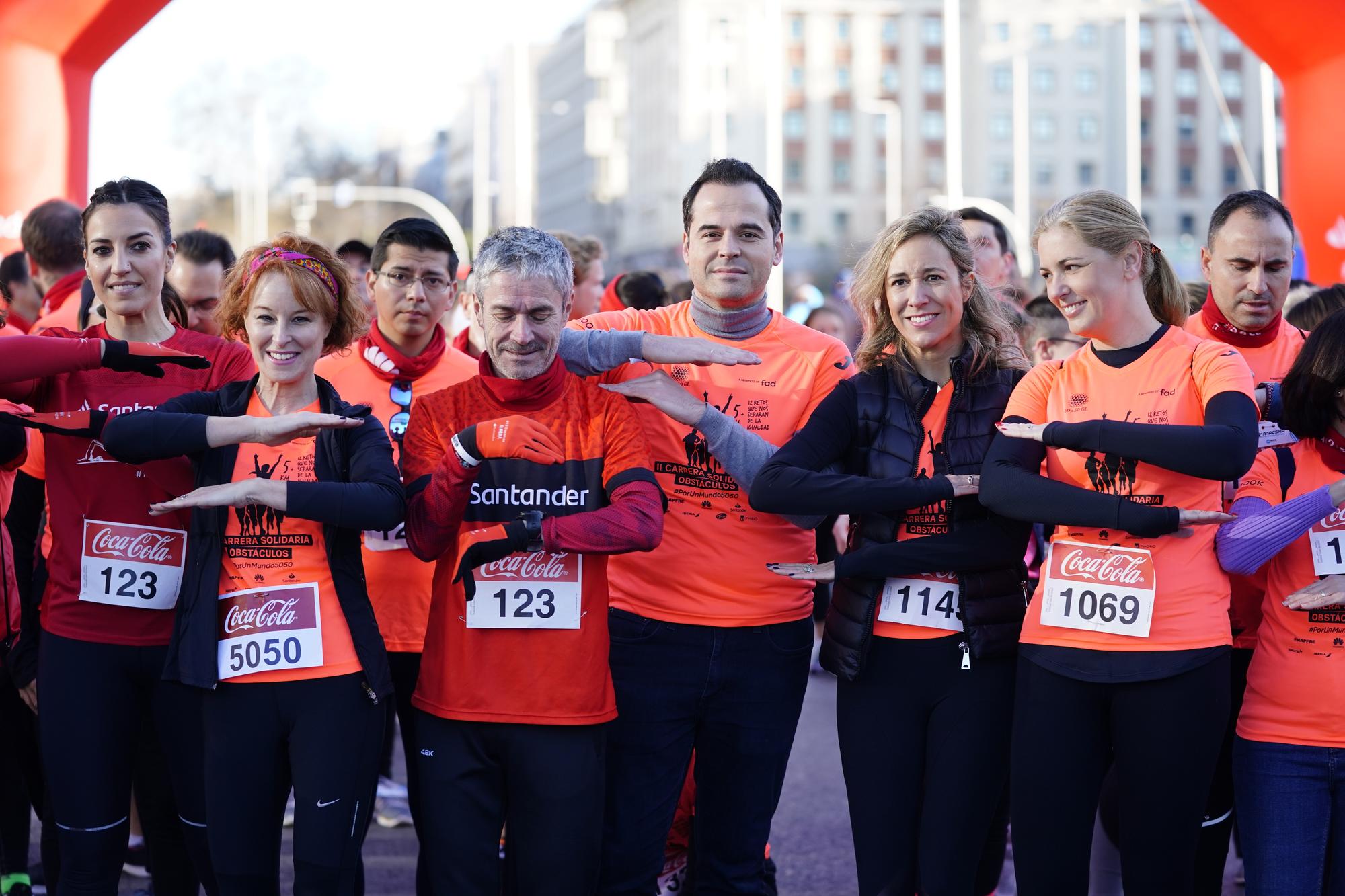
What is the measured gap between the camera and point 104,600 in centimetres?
399

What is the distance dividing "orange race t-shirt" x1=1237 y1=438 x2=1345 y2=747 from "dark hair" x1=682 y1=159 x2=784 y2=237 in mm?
1482

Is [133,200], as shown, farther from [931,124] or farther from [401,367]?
[931,124]

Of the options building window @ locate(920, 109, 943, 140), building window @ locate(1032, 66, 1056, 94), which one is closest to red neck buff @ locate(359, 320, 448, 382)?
building window @ locate(1032, 66, 1056, 94)

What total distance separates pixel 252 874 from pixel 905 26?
9748 centimetres

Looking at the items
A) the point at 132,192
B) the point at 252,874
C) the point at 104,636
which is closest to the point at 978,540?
the point at 252,874

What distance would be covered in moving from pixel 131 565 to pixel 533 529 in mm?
1208

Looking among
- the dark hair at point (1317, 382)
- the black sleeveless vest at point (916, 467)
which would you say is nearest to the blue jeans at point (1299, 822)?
the black sleeveless vest at point (916, 467)

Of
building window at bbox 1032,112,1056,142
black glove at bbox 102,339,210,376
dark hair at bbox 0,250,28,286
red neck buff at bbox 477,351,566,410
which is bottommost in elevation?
red neck buff at bbox 477,351,566,410

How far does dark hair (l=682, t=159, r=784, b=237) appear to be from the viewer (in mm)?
4238

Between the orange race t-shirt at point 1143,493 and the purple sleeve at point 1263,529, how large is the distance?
0.15 ft

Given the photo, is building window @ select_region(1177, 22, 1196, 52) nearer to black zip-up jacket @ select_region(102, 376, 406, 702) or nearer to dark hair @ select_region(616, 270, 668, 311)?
dark hair @ select_region(616, 270, 668, 311)

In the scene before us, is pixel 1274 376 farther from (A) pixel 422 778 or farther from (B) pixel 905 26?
(B) pixel 905 26

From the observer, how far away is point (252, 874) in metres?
3.66

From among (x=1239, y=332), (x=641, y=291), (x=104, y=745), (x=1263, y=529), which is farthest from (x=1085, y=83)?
(x=104, y=745)
